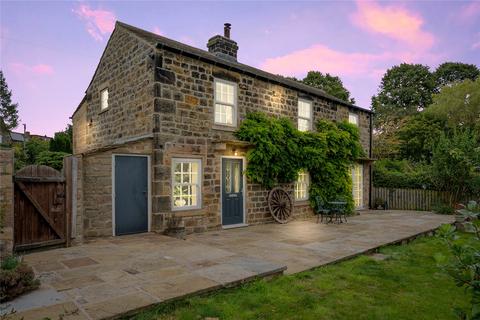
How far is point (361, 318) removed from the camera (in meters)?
3.70

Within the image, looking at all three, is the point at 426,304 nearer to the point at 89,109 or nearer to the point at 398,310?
the point at 398,310

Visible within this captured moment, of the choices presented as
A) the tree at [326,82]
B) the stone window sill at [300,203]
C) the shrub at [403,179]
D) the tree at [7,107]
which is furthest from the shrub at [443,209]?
the tree at [7,107]

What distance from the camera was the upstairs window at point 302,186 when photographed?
41.8 feet

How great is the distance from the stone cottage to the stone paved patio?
79 centimetres

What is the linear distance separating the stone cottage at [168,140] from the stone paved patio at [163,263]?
2.60ft

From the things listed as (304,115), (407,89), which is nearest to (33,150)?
(304,115)

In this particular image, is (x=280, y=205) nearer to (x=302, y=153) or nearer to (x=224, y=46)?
(x=302, y=153)

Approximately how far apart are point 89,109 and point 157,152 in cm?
A: 652

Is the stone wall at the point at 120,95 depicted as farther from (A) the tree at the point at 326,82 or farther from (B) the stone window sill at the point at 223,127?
(A) the tree at the point at 326,82

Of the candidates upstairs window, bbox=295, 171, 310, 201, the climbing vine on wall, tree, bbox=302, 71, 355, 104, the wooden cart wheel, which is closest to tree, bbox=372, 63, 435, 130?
tree, bbox=302, 71, 355, 104

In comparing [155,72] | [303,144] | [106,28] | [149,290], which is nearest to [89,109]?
[106,28]

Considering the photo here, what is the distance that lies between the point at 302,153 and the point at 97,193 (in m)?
7.49

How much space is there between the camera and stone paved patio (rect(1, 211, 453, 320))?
3.69 m

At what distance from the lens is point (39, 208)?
6398 mm
